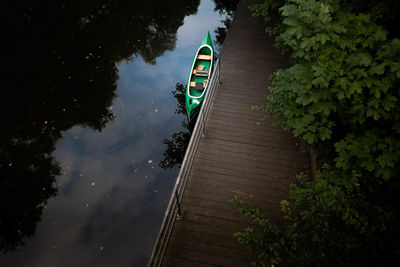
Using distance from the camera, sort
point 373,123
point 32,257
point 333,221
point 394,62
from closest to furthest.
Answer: point 333,221 → point 394,62 → point 373,123 → point 32,257

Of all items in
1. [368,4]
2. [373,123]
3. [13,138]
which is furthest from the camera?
[13,138]


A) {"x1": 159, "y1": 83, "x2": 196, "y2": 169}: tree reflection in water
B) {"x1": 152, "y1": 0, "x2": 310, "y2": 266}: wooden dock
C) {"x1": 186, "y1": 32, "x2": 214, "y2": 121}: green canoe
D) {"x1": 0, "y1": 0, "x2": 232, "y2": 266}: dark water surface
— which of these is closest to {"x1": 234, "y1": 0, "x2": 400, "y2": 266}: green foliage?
{"x1": 152, "y1": 0, "x2": 310, "y2": 266}: wooden dock

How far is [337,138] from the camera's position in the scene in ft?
19.6

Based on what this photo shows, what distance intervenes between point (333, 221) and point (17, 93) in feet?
49.4

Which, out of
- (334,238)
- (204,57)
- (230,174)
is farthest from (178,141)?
(334,238)

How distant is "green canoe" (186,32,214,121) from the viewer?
11188 mm

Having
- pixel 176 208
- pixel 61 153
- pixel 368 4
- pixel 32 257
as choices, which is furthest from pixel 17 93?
pixel 368 4

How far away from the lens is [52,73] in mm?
14141

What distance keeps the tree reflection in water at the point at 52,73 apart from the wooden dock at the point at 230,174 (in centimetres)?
659

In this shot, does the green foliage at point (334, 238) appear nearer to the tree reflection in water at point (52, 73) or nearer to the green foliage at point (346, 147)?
the green foliage at point (346, 147)

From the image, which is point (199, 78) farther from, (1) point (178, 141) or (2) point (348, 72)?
(2) point (348, 72)

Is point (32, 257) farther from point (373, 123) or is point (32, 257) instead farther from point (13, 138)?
point (373, 123)

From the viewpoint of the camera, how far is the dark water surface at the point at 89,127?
935 centimetres

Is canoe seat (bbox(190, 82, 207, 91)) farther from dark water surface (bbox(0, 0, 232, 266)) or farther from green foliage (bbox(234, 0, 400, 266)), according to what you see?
green foliage (bbox(234, 0, 400, 266))
